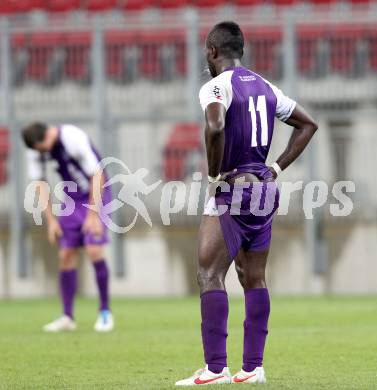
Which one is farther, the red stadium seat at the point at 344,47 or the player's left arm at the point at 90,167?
the red stadium seat at the point at 344,47

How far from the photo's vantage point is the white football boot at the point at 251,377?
6.56 m

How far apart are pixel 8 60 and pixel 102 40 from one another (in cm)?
139

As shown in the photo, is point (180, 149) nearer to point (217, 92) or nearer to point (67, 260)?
point (67, 260)

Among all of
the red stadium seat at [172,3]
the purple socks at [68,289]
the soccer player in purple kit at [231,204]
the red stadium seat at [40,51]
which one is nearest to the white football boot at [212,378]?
the soccer player in purple kit at [231,204]

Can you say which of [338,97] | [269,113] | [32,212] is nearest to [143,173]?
[32,212]

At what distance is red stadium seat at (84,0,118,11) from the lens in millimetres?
19438

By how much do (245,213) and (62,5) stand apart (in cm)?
1389

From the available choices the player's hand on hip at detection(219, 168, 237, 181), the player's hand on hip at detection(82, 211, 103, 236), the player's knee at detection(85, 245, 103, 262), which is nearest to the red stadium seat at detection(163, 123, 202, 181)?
the player's knee at detection(85, 245, 103, 262)

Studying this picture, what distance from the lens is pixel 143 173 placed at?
16.8m

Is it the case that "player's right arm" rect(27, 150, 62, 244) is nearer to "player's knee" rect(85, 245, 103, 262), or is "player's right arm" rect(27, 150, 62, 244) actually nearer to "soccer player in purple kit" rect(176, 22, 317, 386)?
"player's knee" rect(85, 245, 103, 262)

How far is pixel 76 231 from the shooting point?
11438 mm

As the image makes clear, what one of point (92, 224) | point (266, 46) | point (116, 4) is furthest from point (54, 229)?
point (116, 4)

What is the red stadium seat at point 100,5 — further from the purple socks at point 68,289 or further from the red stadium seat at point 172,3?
the purple socks at point 68,289

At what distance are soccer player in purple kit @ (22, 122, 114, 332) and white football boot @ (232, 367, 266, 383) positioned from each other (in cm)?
456
